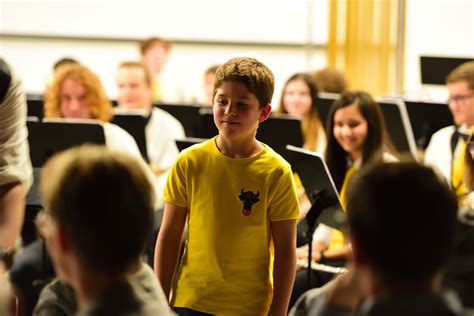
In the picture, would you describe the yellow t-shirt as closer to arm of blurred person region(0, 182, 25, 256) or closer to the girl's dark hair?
arm of blurred person region(0, 182, 25, 256)

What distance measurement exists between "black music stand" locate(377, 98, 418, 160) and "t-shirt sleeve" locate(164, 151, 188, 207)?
2.47 meters

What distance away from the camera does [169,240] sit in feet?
8.32

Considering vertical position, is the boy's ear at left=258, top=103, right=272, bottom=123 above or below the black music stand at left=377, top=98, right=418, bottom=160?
above

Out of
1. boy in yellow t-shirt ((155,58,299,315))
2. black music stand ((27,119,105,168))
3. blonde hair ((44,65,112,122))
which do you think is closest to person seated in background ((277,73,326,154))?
blonde hair ((44,65,112,122))

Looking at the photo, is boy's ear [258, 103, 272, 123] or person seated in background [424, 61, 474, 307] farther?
person seated in background [424, 61, 474, 307]

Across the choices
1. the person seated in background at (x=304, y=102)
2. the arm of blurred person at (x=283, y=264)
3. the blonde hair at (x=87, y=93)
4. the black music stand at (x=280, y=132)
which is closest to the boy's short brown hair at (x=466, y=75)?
the person seated in background at (x=304, y=102)

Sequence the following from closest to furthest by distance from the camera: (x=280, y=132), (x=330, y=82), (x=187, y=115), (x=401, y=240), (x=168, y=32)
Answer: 1. (x=401, y=240)
2. (x=280, y=132)
3. (x=187, y=115)
4. (x=330, y=82)
5. (x=168, y=32)

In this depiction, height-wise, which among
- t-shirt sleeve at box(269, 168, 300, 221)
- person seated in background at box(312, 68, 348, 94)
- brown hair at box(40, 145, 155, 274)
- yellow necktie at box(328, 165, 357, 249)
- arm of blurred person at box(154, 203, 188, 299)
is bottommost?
yellow necktie at box(328, 165, 357, 249)

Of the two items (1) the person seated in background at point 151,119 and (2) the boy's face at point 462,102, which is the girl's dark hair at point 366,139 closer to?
(2) the boy's face at point 462,102

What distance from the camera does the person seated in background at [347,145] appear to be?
4000 mm

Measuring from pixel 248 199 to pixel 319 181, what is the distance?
1.11 m

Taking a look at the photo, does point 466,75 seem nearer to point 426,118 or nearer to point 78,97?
point 426,118

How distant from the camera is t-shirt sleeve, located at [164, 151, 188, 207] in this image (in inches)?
Result: 99.7

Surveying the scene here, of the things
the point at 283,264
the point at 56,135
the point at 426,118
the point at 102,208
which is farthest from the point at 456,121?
the point at 102,208
